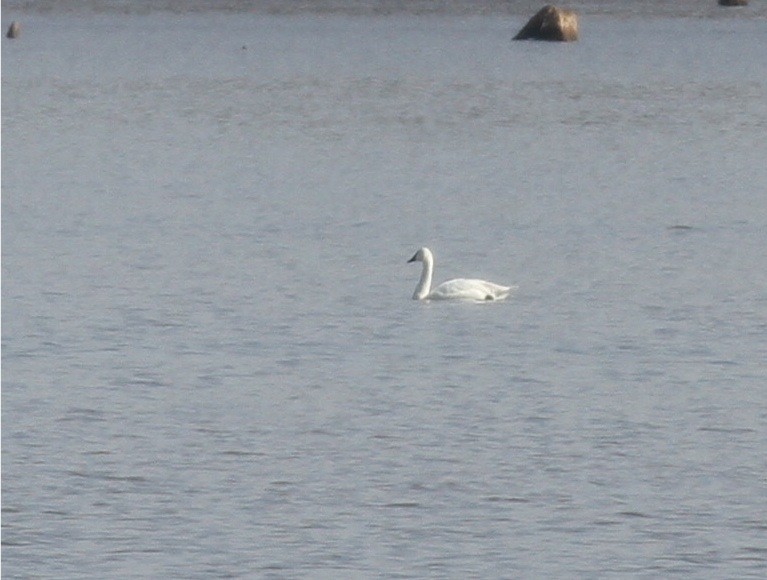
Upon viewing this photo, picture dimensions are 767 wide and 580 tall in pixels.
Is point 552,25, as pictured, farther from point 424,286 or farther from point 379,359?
point 379,359

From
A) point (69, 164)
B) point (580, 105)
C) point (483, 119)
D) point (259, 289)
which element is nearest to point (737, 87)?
point (580, 105)

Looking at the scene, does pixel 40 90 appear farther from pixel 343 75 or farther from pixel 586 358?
pixel 586 358

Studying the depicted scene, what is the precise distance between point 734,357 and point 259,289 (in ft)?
17.3

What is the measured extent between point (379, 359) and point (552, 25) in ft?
249

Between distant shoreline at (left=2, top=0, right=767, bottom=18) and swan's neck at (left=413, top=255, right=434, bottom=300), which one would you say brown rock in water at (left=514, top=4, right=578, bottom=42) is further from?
swan's neck at (left=413, top=255, right=434, bottom=300)

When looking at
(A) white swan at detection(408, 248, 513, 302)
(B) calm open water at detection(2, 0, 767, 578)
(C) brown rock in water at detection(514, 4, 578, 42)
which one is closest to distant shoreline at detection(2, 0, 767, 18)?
(C) brown rock in water at detection(514, 4, 578, 42)

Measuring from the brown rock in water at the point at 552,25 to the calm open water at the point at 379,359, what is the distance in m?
44.5

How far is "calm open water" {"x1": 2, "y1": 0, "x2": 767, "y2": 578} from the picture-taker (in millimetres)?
12406

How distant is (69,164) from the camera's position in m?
36.1

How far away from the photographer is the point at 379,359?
1773cm

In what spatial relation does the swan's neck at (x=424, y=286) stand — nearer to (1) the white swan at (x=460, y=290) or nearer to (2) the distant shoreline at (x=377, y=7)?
(1) the white swan at (x=460, y=290)

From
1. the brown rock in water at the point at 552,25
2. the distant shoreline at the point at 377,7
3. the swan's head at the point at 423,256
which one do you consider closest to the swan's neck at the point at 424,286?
the swan's head at the point at 423,256

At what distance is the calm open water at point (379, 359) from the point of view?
1241cm

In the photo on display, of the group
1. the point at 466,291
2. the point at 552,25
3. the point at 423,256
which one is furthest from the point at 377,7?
the point at 466,291
